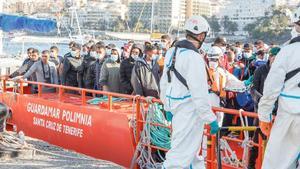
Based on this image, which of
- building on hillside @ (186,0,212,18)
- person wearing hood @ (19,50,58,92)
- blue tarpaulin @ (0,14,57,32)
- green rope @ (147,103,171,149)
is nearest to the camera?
green rope @ (147,103,171,149)

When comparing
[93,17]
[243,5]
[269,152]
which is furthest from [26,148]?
[243,5]

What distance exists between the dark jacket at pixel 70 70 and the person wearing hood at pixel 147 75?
7.75 feet

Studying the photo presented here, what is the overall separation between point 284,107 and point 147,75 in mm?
3672

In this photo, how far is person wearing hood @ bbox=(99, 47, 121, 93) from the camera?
920cm

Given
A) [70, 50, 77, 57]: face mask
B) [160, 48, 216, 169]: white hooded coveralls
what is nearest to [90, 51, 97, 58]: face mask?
[70, 50, 77, 57]: face mask

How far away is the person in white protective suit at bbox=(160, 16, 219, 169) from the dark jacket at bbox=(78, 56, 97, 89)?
453 centimetres

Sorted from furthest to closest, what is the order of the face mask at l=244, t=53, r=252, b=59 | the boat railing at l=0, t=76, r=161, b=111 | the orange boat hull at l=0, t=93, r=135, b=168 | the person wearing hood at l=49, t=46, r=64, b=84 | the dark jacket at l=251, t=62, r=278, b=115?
the person wearing hood at l=49, t=46, r=64, b=84, the face mask at l=244, t=53, r=252, b=59, the orange boat hull at l=0, t=93, r=135, b=168, the boat railing at l=0, t=76, r=161, b=111, the dark jacket at l=251, t=62, r=278, b=115

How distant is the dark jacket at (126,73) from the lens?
8.86m

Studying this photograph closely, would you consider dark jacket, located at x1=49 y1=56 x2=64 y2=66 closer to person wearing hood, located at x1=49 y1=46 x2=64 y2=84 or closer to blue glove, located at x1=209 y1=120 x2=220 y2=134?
person wearing hood, located at x1=49 y1=46 x2=64 y2=84

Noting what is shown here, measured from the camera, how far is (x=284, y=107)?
4602 mm

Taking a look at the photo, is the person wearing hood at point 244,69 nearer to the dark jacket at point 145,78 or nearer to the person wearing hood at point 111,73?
the dark jacket at point 145,78

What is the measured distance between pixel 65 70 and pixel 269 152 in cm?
612

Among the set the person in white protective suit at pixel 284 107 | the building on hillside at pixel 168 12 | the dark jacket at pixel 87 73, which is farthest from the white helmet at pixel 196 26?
the building on hillside at pixel 168 12

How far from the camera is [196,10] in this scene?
43.4 meters
